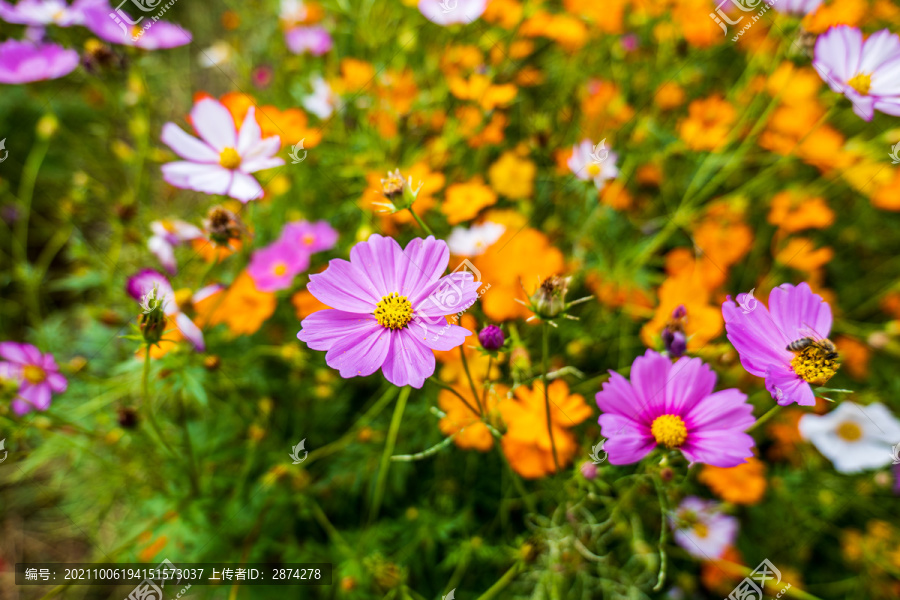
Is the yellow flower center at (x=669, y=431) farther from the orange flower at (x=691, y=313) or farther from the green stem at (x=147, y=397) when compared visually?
the green stem at (x=147, y=397)

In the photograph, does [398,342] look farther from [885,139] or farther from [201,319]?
[885,139]

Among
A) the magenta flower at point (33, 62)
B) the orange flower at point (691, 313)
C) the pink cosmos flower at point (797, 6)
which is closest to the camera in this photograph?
the orange flower at point (691, 313)

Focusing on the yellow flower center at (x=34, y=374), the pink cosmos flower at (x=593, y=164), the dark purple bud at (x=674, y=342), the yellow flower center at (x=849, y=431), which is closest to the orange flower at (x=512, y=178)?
the pink cosmos flower at (x=593, y=164)

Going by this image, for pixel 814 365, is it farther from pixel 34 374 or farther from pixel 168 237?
pixel 34 374

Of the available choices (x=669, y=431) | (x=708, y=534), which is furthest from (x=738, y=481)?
(x=669, y=431)

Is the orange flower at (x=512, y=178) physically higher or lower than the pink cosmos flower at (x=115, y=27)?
lower
